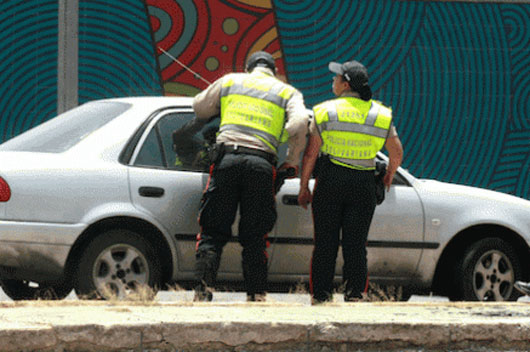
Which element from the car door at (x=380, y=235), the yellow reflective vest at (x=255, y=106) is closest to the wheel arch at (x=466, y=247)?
the car door at (x=380, y=235)

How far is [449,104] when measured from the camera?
15.9 metres

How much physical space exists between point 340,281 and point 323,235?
642 mm

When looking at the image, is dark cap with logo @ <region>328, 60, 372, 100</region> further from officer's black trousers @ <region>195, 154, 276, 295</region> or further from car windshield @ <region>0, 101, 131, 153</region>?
car windshield @ <region>0, 101, 131, 153</region>

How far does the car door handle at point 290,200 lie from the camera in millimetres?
7656

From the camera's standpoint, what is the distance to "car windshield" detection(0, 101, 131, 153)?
7523 millimetres

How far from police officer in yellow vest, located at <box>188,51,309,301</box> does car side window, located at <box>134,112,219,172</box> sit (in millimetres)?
298

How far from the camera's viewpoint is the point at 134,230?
7340mm

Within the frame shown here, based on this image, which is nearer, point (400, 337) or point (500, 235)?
point (400, 337)

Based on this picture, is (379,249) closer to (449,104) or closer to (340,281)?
(340,281)

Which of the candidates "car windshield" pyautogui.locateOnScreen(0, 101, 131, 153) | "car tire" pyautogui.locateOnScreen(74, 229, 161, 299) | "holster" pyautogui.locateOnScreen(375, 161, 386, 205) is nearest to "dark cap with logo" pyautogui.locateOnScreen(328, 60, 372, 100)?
"holster" pyautogui.locateOnScreen(375, 161, 386, 205)

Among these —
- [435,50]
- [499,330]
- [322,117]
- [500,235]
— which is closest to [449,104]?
[435,50]

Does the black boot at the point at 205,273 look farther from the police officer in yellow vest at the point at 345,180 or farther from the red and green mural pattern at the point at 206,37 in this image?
the red and green mural pattern at the point at 206,37

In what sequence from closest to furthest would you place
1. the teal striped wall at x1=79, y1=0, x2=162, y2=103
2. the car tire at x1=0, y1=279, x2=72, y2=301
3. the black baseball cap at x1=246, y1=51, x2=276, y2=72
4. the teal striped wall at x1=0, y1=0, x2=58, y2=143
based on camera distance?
the black baseball cap at x1=246, y1=51, x2=276, y2=72, the car tire at x1=0, y1=279, x2=72, y2=301, the teal striped wall at x1=0, y1=0, x2=58, y2=143, the teal striped wall at x1=79, y1=0, x2=162, y2=103

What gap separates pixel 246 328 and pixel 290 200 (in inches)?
103
